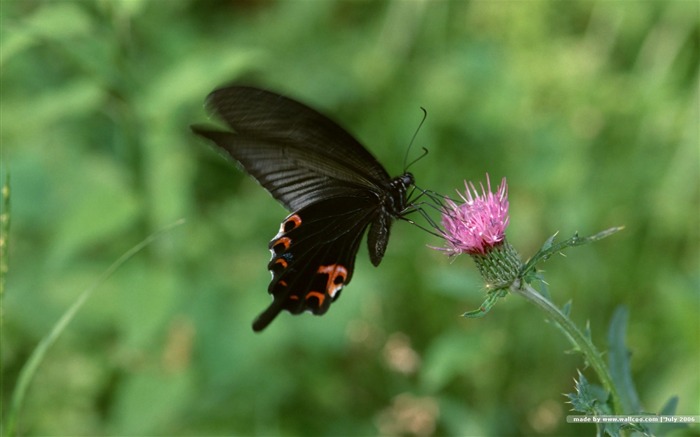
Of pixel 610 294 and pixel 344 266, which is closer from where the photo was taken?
pixel 344 266

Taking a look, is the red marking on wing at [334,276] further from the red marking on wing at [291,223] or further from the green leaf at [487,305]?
the green leaf at [487,305]

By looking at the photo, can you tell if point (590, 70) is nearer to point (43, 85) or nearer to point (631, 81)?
point (631, 81)

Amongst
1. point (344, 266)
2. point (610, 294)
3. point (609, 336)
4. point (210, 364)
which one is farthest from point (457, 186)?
point (609, 336)

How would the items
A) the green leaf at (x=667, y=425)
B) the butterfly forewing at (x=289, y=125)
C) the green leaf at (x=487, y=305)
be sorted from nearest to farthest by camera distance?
the green leaf at (x=487, y=305)
the green leaf at (x=667, y=425)
the butterfly forewing at (x=289, y=125)

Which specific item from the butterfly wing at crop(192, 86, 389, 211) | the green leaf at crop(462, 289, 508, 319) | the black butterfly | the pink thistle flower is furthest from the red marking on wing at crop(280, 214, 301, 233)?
the green leaf at crop(462, 289, 508, 319)

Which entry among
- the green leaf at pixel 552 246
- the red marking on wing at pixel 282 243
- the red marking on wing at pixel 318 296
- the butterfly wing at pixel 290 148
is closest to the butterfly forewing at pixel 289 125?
the butterfly wing at pixel 290 148

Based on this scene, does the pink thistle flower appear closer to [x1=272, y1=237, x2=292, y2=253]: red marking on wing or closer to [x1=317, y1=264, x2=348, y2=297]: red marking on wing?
[x1=317, y1=264, x2=348, y2=297]: red marking on wing

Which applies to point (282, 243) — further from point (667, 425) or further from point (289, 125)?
point (667, 425)
